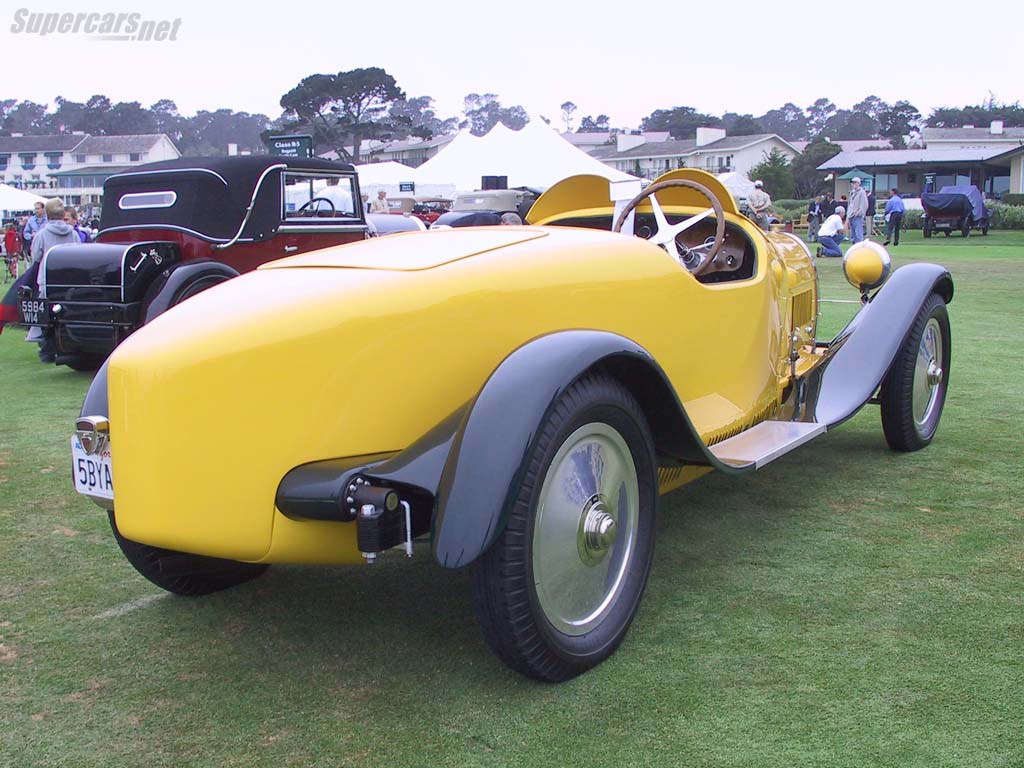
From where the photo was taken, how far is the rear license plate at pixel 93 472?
2.48 metres

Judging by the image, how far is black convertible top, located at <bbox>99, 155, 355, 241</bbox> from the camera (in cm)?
804

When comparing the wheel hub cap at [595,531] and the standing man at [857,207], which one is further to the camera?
the standing man at [857,207]

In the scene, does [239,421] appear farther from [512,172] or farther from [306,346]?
[512,172]

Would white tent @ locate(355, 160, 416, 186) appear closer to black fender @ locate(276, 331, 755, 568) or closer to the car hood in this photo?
the car hood

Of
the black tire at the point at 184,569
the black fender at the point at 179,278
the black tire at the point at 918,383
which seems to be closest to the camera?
the black tire at the point at 184,569

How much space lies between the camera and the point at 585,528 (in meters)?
2.54

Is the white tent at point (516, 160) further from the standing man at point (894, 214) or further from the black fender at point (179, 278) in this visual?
the black fender at point (179, 278)

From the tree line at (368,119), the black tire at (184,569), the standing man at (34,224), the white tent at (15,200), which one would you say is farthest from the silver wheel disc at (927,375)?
the tree line at (368,119)

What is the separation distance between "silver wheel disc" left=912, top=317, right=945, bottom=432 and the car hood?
246cm

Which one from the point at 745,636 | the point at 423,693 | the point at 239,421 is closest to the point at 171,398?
the point at 239,421

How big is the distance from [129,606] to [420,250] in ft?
4.91

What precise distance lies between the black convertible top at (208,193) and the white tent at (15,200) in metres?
22.0

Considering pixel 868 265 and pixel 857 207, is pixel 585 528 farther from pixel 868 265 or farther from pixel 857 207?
pixel 857 207

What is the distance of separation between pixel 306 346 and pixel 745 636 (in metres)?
1.50
